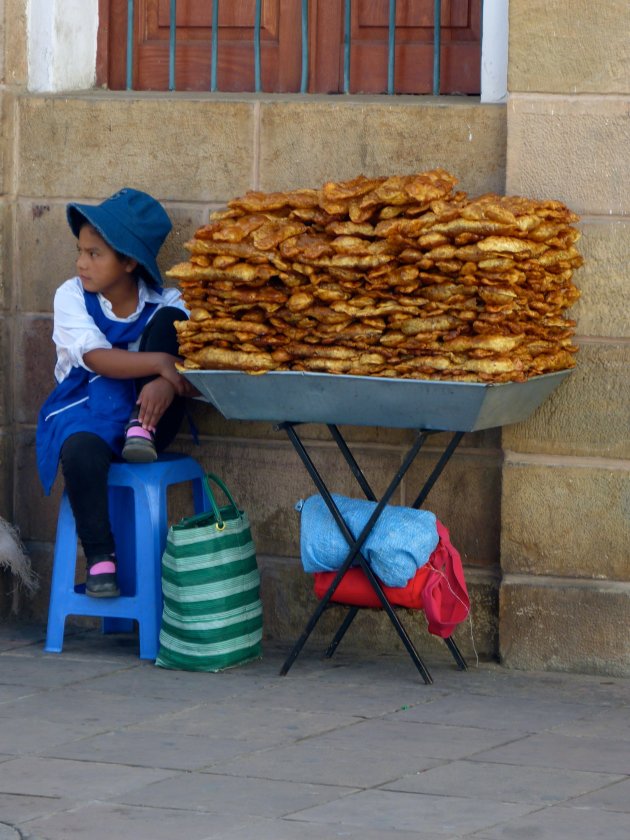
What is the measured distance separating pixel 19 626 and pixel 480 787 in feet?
8.01

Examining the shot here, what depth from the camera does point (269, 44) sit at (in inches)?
225

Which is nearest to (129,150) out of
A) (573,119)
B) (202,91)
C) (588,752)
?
(202,91)

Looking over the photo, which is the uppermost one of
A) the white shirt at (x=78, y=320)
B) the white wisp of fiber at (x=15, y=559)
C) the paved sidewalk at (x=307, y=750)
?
the white shirt at (x=78, y=320)

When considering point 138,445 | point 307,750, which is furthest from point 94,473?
point 307,750

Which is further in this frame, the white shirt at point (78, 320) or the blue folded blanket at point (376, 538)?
the white shirt at point (78, 320)

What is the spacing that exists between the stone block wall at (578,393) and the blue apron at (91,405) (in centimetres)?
125

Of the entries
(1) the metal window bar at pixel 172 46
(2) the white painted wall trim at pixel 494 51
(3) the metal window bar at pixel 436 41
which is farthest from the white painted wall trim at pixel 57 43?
(2) the white painted wall trim at pixel 494 51

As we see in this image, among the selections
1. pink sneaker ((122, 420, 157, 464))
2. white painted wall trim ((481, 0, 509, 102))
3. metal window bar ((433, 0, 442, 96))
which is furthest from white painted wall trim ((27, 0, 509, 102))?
white painted wall trim ((481, 0, 509, 102))

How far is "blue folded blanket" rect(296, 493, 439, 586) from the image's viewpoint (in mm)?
4785

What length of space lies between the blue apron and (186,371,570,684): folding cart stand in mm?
457

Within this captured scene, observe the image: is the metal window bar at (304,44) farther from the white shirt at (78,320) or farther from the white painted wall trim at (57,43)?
the white shirt at (78,320)

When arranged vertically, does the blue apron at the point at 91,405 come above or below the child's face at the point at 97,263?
below

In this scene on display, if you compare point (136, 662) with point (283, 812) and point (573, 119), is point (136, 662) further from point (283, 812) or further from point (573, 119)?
point (573, 119)

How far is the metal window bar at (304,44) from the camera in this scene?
18.0 ft
